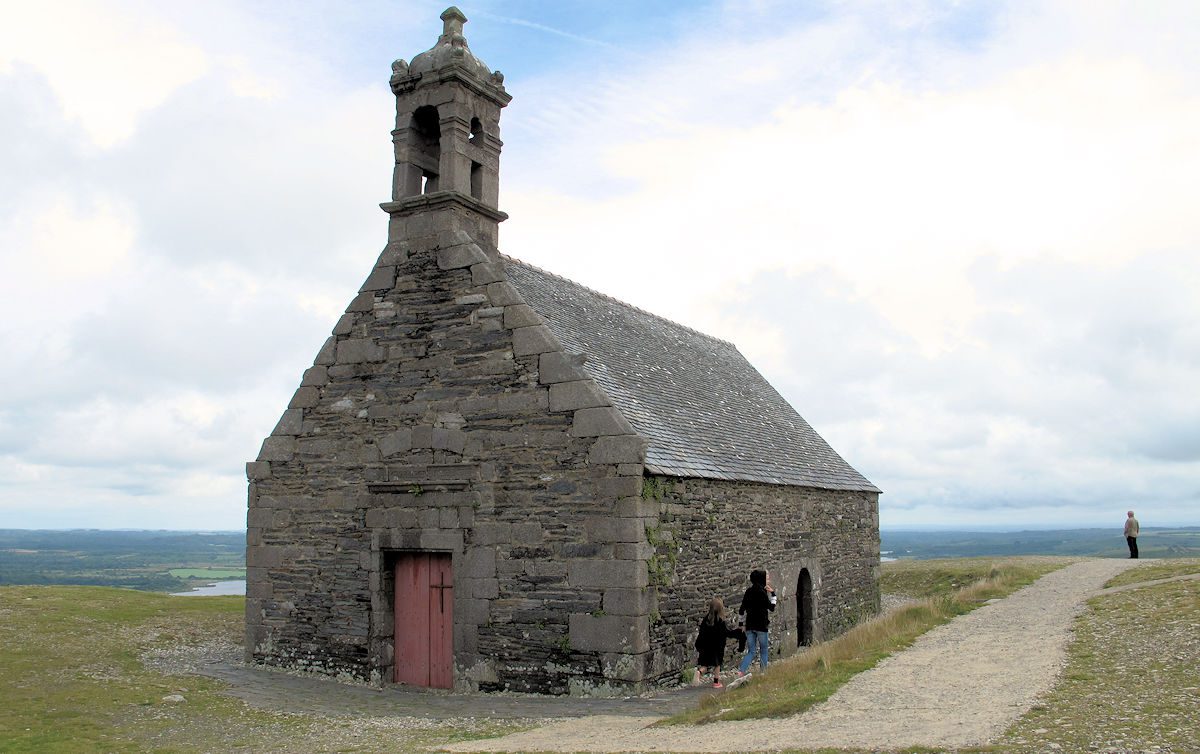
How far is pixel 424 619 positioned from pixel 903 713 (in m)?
7.05

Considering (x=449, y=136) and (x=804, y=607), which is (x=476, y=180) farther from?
(x=804, y=607)

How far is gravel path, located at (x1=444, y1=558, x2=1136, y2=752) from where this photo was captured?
24.3ft

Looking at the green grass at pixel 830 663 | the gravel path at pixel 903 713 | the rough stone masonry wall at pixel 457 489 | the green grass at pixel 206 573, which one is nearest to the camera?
the gravel path at pixel 903 713

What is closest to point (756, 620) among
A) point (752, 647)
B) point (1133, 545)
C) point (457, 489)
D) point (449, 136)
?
point (752, 647)

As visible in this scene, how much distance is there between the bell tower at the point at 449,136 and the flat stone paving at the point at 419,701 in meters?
6.38

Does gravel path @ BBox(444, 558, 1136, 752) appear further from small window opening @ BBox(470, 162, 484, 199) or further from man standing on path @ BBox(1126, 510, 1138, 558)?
man standing on path @ BBox(1126, 510, 1138, 558)

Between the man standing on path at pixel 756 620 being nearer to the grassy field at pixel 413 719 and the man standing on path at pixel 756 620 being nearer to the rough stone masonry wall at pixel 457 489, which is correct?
the grassy field at pixel 413 719

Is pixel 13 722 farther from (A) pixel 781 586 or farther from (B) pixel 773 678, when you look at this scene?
(A) pixel 781 586

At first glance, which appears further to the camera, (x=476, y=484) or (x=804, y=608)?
(x=804, y=608)

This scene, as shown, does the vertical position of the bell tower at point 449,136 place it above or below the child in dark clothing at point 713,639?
above

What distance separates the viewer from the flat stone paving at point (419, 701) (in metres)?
10.8

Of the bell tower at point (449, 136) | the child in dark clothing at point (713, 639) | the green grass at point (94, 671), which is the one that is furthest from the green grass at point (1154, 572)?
the green grass at point (94, 671)

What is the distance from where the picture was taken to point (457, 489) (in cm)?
1281

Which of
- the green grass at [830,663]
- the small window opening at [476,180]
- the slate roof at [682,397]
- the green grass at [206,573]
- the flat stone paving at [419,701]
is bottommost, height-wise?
the green grass at [206,573]
